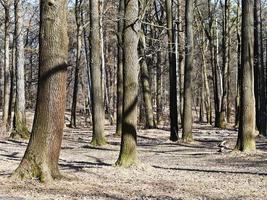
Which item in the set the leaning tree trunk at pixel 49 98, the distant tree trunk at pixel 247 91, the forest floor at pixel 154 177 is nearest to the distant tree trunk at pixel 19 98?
the forest floor at pixel 154 177

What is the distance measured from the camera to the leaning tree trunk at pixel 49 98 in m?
8.95

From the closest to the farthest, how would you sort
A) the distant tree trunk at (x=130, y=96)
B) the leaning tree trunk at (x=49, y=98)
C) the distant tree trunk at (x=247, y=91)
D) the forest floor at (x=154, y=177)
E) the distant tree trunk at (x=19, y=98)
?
the forest floor at (x=154, y=177) → the leaning tree trunk at (x=49, y=98) → the distant tree trunk at (x=130, y=96) → the distant tree trunk at (x=247, y=91) → the distant tree trunk at (x=19, y=98)

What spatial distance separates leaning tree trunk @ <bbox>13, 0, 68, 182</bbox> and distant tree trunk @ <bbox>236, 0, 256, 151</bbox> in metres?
7.42

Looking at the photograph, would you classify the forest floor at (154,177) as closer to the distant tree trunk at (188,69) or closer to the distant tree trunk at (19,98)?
the distant tree trunk at (188,69)

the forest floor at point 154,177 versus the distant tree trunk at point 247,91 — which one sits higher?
the distant tree trunk at point 247,91

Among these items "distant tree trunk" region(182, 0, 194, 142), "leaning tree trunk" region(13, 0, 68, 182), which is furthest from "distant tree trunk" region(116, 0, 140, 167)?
"distant tree trunk" region(182, 0, 194, 142)

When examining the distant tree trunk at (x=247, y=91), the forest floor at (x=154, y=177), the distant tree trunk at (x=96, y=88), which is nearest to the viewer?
the forest floor at (x=154, y=177)

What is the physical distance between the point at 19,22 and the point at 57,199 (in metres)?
15.3

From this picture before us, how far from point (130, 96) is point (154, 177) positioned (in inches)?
82.9

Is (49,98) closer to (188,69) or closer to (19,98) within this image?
(188,69)

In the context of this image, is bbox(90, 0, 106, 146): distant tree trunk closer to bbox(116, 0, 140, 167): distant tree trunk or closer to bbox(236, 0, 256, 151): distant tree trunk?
bbox(236, 0, 256, 151): distant tree trunk

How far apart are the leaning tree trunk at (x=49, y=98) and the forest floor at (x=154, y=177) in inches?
15.9

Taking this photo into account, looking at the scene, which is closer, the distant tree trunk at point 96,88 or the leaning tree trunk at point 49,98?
the leaning tree trunk at point 49,98

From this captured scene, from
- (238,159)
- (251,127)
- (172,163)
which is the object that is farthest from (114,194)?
(251,127)
